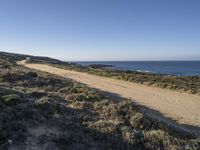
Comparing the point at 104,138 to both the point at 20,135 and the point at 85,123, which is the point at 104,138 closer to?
the point at 85,123

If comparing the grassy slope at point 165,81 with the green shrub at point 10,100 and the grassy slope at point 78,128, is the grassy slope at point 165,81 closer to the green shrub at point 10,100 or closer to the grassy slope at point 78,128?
the grassy slope at point 78,128

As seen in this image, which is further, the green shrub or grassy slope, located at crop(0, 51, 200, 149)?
the green shrub

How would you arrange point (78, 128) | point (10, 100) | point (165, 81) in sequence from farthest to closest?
point (165, 81)
point (10, 100)
point (78, 128)

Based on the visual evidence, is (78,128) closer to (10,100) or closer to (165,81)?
(10,100)

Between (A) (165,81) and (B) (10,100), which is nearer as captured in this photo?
(B) (10,100)

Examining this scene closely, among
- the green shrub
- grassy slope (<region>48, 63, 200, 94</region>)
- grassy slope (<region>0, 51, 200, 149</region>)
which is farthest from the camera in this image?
grassy slope (<region>48, 63, 200, 94</region>)

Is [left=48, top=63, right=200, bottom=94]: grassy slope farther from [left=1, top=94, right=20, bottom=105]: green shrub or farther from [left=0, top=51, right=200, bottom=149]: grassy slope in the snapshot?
[left=1, top=94, right=20, bottom=105]: green shrub

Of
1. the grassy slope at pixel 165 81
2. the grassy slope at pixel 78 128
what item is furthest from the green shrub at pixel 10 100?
the grassy slope at pixel 165 81

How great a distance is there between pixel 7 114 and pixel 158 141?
20.0 ft

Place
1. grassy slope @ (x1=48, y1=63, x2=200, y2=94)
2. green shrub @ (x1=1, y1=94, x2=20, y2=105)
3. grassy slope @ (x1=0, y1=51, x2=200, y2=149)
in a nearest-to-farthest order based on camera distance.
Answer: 1. grassy slope @ (x1=0, y1=51, x2=200, y2=149)
2. green shrub @ (x1=1, y1=94, x2=20, y2=105)
3. grassy slope @ (x1=48, y1=63, x2=200, y2=94)

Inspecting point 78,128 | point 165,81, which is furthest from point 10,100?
point 165,81

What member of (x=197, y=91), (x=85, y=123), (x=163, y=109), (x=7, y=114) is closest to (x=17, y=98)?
(x=7, y=114)

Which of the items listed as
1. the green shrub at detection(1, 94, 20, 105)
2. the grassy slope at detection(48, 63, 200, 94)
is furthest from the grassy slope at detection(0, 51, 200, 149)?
the grassy slope at detection(48, 63, 200, 94)

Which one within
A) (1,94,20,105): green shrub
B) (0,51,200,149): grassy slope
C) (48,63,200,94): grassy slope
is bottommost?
(48,63,200,94): grassy slope
